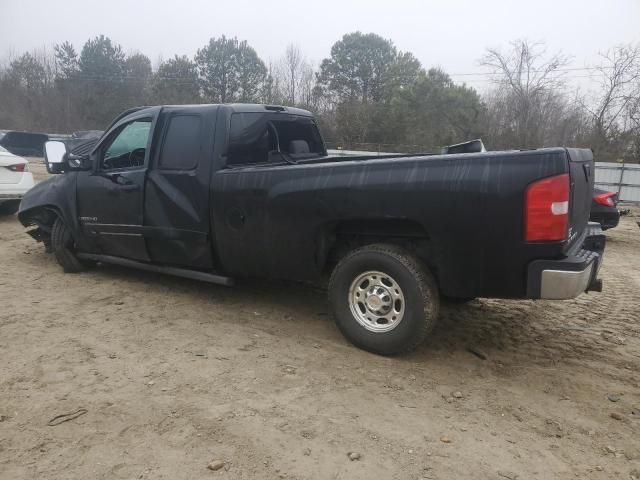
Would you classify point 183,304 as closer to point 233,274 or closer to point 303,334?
point 233,274

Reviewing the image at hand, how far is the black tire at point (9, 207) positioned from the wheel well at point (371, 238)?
26.3 feet

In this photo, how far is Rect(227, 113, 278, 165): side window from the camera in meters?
4.76

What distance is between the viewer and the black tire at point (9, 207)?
9.84 meters

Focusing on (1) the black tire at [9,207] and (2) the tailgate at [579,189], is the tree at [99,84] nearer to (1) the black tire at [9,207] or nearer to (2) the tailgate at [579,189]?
(1) the black tire at [9,207]

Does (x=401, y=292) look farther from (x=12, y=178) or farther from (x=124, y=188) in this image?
(x=12, y=178)

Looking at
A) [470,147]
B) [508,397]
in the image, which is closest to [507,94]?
[470,147]

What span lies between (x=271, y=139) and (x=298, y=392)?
2.74m

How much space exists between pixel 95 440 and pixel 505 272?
2645 mm

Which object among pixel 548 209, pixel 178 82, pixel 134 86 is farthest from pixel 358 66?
pixel 548 209

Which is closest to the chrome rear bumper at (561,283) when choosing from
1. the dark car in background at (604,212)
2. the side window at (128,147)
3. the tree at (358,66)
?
the side window at (128,147)

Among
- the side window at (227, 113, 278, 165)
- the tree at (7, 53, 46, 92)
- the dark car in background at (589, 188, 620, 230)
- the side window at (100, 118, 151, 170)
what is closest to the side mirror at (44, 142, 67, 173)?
the side window at (100, 118, 151, 170)

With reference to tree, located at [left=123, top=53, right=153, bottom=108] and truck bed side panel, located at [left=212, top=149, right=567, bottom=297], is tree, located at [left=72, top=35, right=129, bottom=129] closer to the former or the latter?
tree, located at [left=123, top=53, right=153, bottom=108]

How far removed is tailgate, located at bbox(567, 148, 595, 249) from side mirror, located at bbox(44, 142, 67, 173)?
5.11 metres

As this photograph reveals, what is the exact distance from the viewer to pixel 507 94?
3250 centimetres
